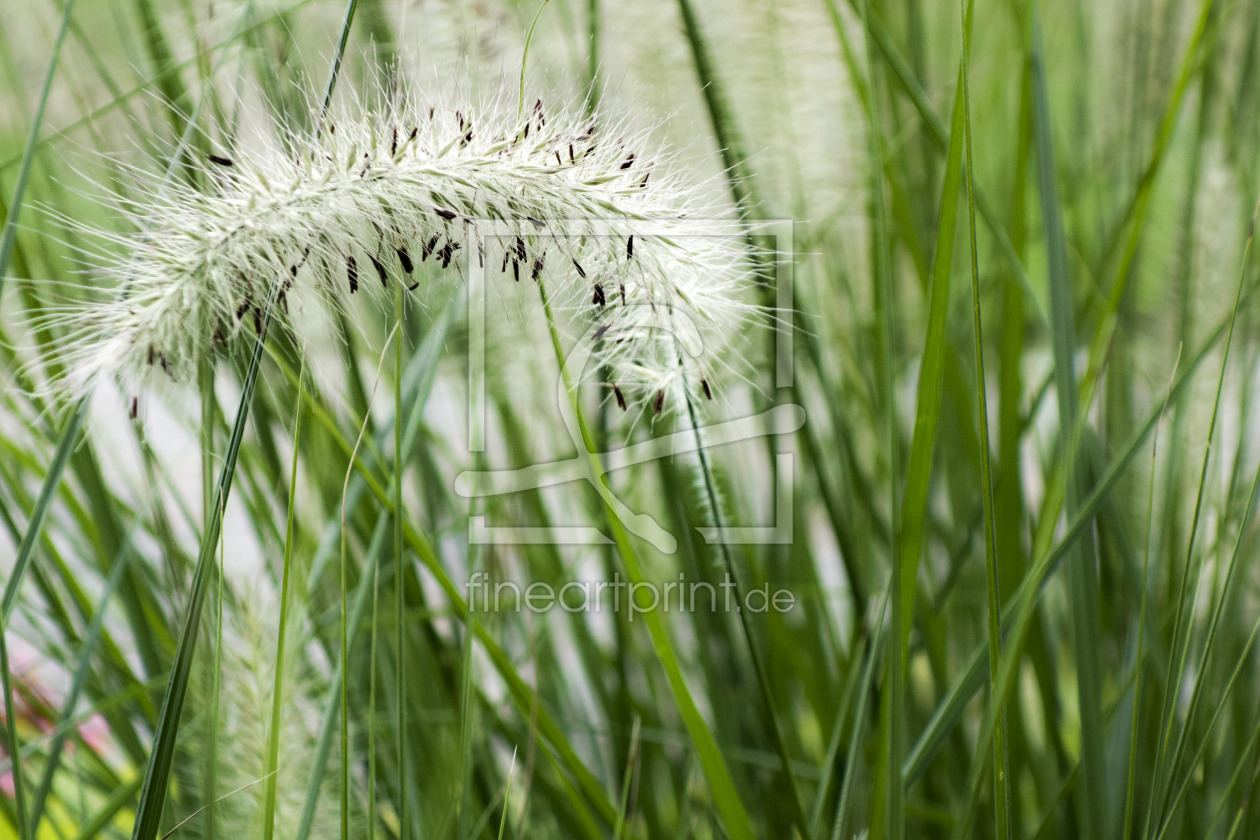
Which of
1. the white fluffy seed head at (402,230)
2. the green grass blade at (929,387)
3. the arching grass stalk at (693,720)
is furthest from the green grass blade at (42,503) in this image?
the green grass blade at (929,387)

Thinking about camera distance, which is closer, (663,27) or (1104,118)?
(663,27)

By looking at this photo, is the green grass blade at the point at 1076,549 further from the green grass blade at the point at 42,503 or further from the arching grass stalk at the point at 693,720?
the green grass blade at the point at 42,503

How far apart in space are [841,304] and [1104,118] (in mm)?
344

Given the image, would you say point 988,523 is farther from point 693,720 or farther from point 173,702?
point 173,702

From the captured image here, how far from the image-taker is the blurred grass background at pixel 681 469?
38cm

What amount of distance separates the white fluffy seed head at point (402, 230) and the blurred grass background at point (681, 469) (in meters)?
0.06

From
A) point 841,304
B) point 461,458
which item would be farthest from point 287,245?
point 841,304

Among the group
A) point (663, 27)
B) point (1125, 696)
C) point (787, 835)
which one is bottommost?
point (787, 835)

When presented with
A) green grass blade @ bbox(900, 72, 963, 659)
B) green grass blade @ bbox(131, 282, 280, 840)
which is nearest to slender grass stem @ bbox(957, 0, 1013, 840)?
green grass blade @ bbox(900, 72, 963, 659)

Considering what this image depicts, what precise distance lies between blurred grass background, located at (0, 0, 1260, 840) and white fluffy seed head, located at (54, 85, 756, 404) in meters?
0.06

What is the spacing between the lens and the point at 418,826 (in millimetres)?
412

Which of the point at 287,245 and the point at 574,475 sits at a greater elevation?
the point at 287,245

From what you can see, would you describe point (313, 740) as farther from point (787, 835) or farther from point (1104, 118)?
point (1104, 118)

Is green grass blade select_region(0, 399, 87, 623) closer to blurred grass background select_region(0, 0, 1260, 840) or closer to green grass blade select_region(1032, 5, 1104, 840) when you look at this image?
blurred grass background select_region(0, 0, 1260, 840)
